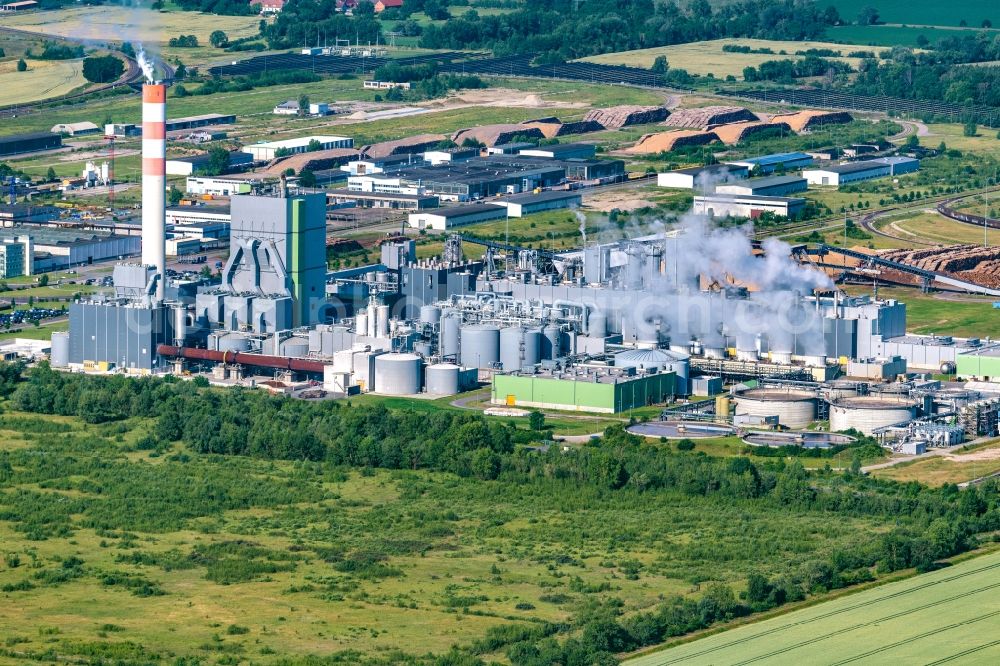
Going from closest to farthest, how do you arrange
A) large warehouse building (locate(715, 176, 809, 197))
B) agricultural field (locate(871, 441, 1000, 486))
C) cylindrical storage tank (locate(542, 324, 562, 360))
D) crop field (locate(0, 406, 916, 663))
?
crop field (locate(0, 406, 916, 663))
agricultural field (locate(871, 441, 1000, 486))
cylindrical storage tank (locate(542, 324, 562, 360))
large warehouse building (locate(715, 176, 809, 197))

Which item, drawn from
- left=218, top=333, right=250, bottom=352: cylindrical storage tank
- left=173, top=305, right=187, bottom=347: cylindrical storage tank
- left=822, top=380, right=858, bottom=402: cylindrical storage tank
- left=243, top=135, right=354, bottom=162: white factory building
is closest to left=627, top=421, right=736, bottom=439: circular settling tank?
left=822, top=380, right=858, bottom=402: cylindrical storage tank

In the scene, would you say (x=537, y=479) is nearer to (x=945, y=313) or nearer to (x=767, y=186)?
(x=945, y=313)

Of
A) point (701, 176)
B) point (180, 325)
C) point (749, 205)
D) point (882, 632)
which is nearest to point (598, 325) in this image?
point (180, 325)

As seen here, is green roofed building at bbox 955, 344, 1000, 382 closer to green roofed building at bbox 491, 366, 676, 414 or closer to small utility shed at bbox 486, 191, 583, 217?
green roofed building at bbox 491, 366, 676, 414

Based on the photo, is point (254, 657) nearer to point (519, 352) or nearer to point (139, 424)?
point (139, 424)

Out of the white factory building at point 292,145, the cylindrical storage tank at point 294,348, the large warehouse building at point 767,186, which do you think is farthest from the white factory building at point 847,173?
the cylindrical storage tank at point 294,348

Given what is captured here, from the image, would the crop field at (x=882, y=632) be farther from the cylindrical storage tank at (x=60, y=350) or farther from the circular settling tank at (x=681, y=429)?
the cylindrical storage tank at (x=60, y=350)
